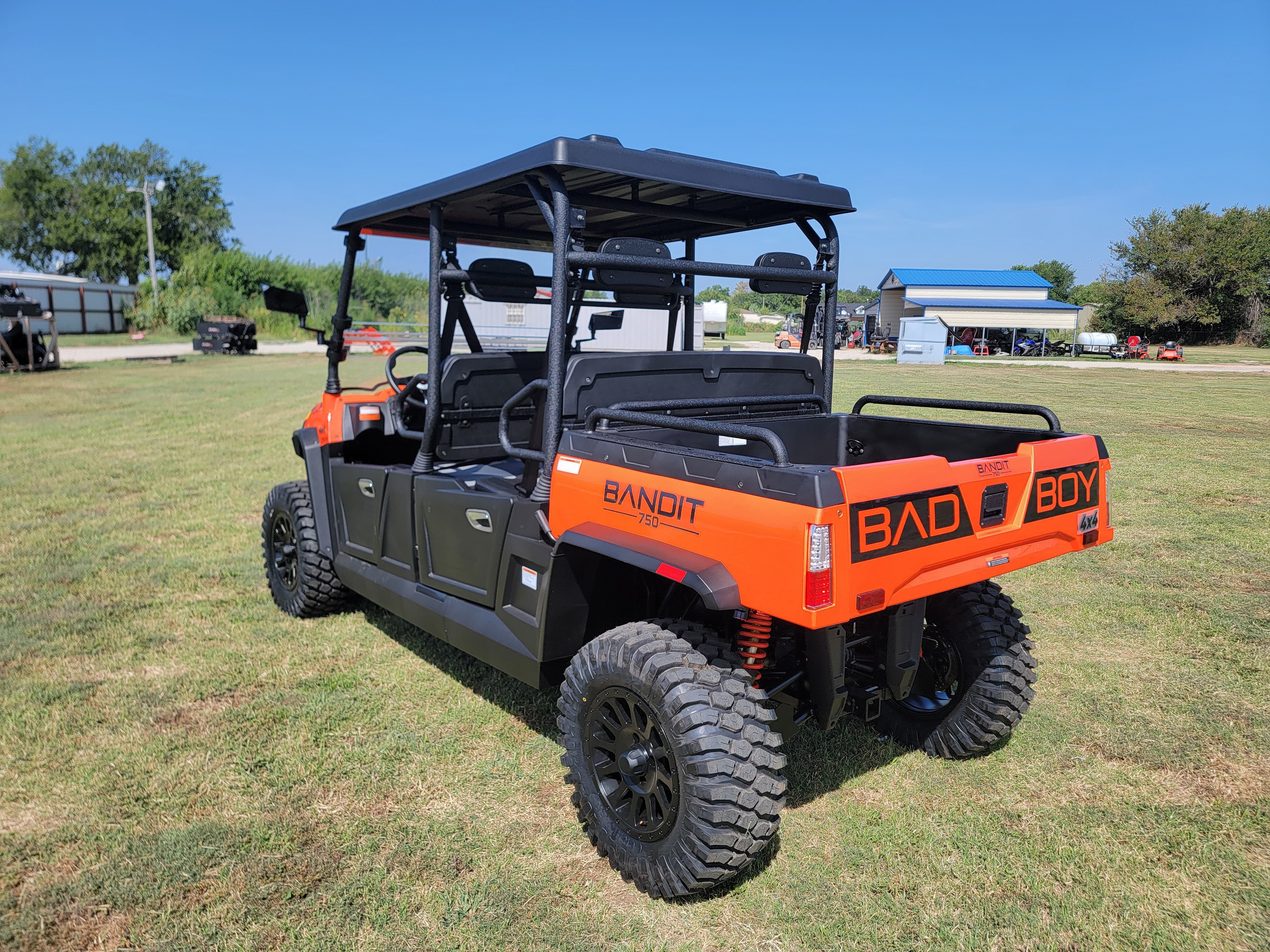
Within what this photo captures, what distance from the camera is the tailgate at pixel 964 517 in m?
2.38

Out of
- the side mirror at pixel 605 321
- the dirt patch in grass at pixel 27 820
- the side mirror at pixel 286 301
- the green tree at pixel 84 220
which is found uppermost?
the green tree at pixel 84 220

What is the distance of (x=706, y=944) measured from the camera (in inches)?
98.0

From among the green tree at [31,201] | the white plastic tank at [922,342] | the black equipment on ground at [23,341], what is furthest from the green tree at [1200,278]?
the green tree at [31,201]

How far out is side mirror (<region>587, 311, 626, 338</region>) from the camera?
3.98 m

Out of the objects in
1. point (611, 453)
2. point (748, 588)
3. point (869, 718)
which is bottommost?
point (869, 718)

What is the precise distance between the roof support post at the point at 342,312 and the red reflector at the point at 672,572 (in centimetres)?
270

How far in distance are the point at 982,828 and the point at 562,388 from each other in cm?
213

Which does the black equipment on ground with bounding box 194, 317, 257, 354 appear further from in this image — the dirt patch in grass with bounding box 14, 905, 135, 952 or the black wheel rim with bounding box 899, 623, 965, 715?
the black wheel rim with bounding box 899, 623, 965, 715

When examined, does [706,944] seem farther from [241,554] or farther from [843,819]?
[241,554]

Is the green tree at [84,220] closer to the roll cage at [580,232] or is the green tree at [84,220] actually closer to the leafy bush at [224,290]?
the leafy bush at [224,290]

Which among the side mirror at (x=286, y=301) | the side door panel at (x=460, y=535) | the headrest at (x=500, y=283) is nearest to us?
the side door panel at (x=460, y=535)

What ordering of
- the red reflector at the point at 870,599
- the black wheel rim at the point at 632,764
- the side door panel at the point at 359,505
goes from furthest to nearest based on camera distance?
the side door panel at the point at 359,505 → the black wheel rim at the point at 632,764 → the red reflector at the point at 870,599

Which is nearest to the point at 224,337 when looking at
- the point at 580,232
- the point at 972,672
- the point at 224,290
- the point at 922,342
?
the point at 224,290

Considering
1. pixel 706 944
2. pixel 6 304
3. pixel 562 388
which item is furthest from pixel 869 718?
pixel 6 304
